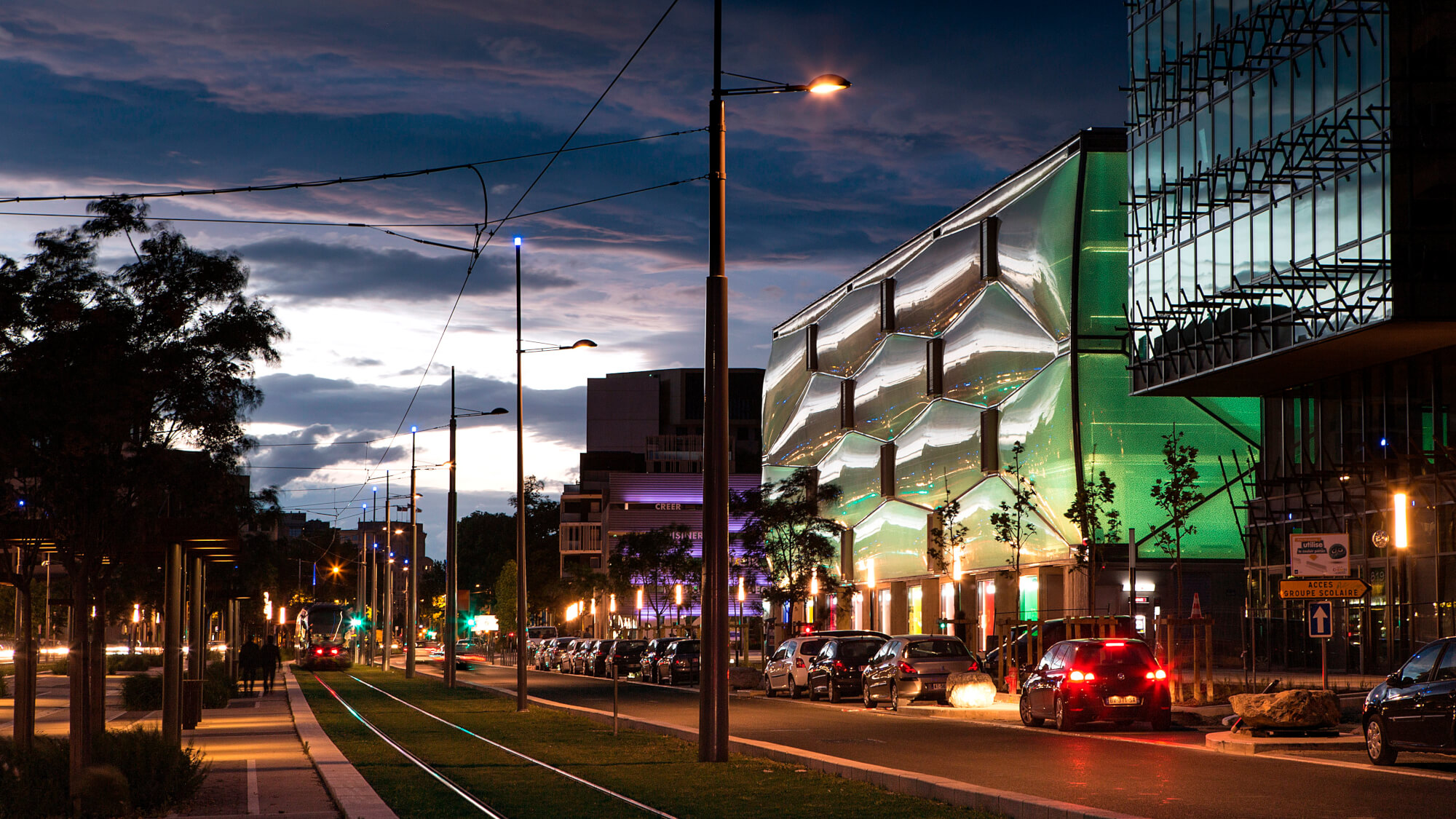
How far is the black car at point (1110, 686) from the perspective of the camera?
83.2 ft

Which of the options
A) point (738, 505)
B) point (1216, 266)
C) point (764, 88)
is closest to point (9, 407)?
point (764, 88)

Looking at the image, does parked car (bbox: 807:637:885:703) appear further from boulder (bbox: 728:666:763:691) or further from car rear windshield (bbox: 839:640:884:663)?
boulder (bbox: 728:666:763:691)

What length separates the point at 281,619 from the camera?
83.1 m

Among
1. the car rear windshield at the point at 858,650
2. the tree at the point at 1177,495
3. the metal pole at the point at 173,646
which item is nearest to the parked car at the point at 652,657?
the car rear windshield at the point at 858,650

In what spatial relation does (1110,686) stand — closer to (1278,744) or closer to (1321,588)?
(1321,588)

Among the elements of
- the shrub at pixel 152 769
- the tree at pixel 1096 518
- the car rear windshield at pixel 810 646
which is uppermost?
the tree at pixel 1096 518

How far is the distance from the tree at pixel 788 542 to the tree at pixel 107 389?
51.4 m

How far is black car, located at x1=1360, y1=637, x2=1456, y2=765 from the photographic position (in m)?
16.9

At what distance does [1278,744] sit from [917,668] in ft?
45.9

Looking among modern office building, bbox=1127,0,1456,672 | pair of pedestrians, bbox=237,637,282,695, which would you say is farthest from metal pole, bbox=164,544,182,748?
modern office building, bbox=1127,0,1456,672

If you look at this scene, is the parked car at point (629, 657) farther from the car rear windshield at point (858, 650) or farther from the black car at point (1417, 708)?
the black car at point (1417, 708)

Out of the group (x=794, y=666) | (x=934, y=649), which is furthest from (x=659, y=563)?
(x=934, y=649)

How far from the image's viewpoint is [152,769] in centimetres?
1488

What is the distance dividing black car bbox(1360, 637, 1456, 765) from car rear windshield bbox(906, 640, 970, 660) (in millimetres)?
15752
